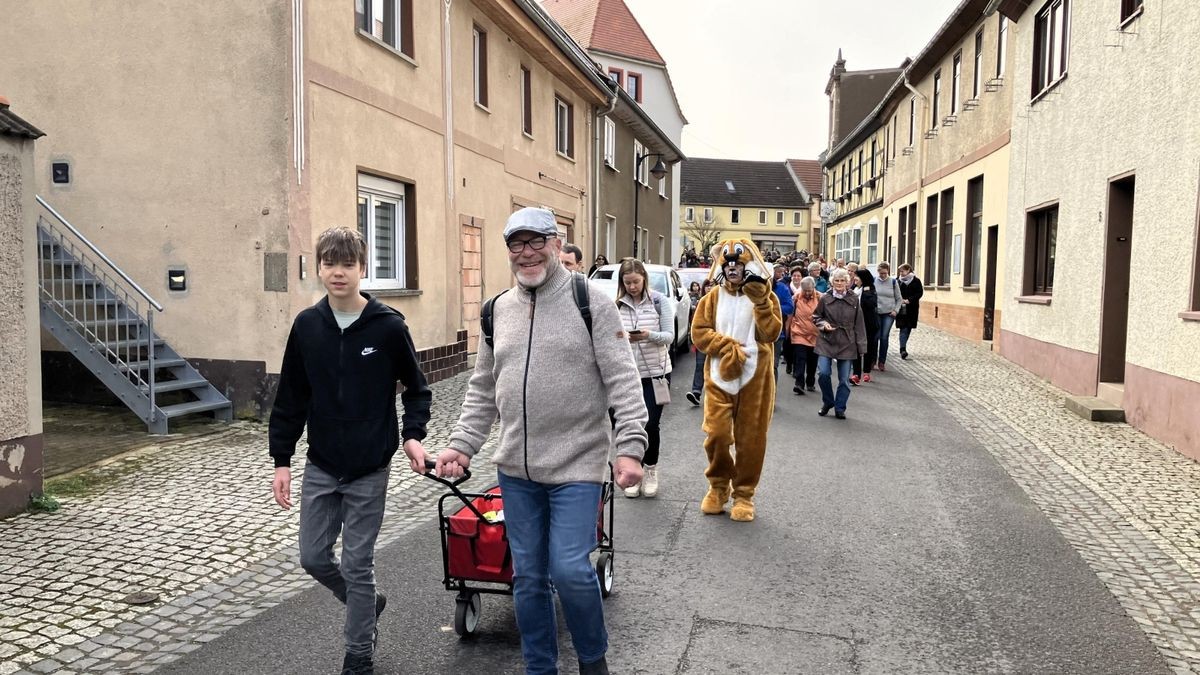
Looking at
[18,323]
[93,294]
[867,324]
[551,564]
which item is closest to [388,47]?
[93,294]

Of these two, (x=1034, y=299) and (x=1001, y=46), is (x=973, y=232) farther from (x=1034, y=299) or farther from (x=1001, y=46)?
(x=1034, y=299)

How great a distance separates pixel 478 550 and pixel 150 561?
7.50ft

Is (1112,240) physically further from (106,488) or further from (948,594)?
(106,488)

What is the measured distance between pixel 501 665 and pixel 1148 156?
8.96 meters

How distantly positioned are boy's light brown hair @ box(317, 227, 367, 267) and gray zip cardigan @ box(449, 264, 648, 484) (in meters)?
0.71

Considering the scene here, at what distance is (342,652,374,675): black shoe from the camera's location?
11.4ft

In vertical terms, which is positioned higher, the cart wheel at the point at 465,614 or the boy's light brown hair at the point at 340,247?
the boy's light brown hair at the point at 340,247

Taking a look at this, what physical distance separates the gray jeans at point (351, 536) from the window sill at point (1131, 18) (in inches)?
399

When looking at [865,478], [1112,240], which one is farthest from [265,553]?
[1112,240]

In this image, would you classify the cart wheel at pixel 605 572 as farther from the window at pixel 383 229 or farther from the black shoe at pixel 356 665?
the window at pixel 383 229

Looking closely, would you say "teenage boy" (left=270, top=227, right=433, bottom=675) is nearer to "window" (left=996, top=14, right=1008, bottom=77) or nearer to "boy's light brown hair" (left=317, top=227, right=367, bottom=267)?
"boy's light brown hair" (left=317, top=227, right=367, bottom=267)

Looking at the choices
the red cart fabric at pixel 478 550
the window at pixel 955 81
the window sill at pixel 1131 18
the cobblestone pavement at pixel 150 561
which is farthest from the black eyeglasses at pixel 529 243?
the window at pixel 955 81

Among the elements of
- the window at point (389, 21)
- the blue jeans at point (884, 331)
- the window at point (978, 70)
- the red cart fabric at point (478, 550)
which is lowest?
the red cart fabric at point (478, 550)

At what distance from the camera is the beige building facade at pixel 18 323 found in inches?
223
